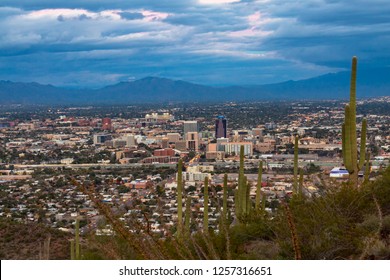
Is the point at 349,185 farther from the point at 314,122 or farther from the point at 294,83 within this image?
the point at 294,83

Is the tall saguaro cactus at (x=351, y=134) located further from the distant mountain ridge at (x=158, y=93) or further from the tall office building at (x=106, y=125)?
the distant mountain ridge at (x=158, y=93)

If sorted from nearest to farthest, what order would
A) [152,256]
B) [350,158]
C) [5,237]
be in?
1. [152,256]
2. [350,158]
3. [5,237]

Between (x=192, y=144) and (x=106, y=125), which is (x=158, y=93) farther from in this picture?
(x=192, y=144)

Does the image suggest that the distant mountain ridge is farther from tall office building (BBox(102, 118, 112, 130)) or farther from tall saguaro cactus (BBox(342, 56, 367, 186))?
tall saguaro cactus (BBox(342, 56, 367, 186))

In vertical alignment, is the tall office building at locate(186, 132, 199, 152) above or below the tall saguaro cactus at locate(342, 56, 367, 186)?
below

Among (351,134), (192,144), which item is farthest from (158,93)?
(351,134)

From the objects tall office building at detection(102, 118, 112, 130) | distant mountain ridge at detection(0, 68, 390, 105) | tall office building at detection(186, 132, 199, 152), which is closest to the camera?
tall office building at detection(186, 132, 199, 152)

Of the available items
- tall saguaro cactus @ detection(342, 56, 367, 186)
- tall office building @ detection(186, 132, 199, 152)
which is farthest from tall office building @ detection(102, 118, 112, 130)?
tall saguaro cactus @ detection(342, 56, 367, 186)

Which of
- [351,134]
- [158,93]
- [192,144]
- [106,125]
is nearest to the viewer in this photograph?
[351,134]

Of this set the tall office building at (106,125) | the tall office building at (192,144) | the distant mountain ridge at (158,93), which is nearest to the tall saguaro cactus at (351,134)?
the tall office building at (192,144)

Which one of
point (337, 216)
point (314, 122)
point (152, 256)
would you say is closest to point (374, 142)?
point (314, 122)

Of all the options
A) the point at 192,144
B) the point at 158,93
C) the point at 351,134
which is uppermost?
the point at 158,93
